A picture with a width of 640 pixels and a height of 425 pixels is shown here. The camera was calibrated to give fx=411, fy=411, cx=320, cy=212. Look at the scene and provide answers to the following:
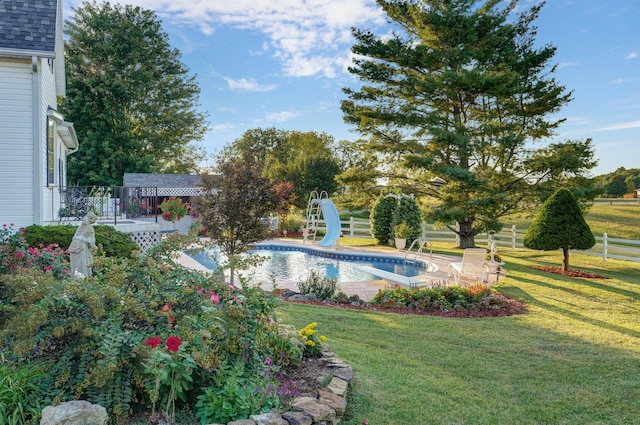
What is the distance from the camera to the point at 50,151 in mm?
10812

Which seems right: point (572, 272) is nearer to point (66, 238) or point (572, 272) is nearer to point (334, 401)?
point (334, 401)

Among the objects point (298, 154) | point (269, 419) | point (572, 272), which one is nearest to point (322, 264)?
point (572, 272)

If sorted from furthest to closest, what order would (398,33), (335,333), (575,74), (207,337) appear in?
(398,33)
(575,74)
(335,333)
(207,337)

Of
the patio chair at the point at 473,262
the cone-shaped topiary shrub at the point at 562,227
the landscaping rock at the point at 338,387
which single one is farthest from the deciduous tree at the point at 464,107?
the landscaping rock at the point at 338,387

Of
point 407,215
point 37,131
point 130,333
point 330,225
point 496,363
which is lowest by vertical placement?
point 496,363

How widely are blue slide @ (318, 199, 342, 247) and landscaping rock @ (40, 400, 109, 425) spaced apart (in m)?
14.6

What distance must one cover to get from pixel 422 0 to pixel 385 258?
10934mm

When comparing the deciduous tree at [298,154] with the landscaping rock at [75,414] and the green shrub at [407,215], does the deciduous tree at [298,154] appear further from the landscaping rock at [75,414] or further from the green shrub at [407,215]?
the landscaping rock at [75,414]

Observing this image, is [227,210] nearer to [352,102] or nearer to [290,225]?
[352,102]

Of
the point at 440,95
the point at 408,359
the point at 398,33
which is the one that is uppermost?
the point at 398,33

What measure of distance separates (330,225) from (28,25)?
39.5 feet

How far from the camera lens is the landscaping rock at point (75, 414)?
2582mm

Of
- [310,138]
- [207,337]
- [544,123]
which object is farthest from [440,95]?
[310,138]

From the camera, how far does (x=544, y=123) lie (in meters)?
17.0
